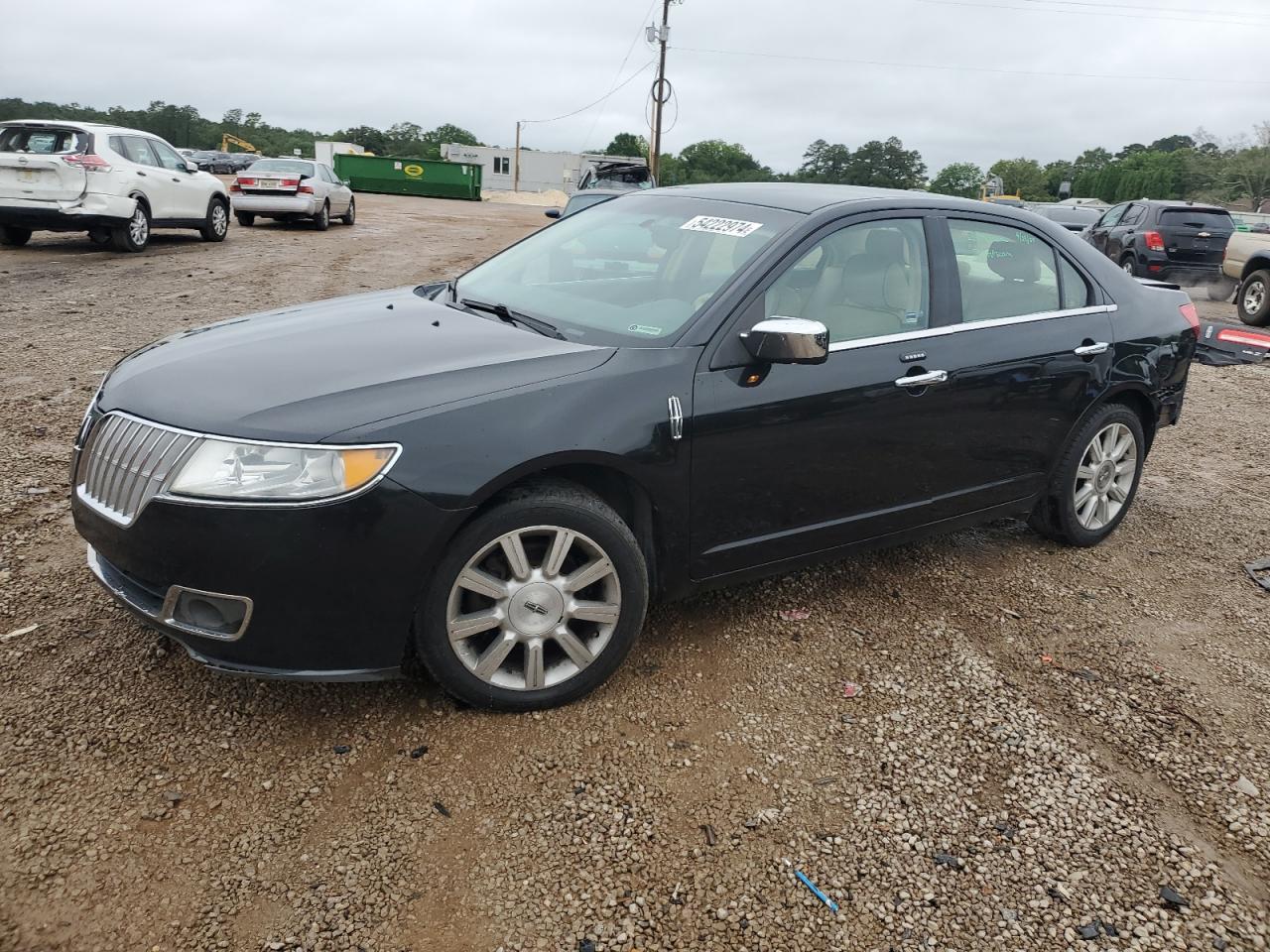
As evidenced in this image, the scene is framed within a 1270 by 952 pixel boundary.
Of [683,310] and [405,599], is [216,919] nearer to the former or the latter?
[405,599]

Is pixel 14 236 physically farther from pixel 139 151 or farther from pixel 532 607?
pixel 532 607

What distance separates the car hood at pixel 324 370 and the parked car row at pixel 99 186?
425 inches

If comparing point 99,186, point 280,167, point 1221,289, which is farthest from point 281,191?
point 1221,289

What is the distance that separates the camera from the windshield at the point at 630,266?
11.1 ft

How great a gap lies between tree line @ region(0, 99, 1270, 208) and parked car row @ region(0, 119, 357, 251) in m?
41.5

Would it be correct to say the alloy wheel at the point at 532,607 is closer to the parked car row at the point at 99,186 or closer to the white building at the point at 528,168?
the parked car row at the point at 99,186

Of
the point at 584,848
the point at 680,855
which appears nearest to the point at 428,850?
the point at 584,848

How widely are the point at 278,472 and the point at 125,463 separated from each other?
553 mm

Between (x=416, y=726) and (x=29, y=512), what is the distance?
259 centimetres

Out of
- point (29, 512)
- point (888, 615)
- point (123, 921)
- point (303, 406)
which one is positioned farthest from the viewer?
point (29, 512)

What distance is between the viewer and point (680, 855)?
8.18 feet

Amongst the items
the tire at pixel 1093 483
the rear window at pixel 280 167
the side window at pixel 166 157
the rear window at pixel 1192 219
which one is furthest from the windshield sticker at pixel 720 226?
the rear window at pixel 280 167

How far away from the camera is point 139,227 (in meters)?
13.4

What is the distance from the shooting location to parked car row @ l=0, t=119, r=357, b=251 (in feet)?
39.9
